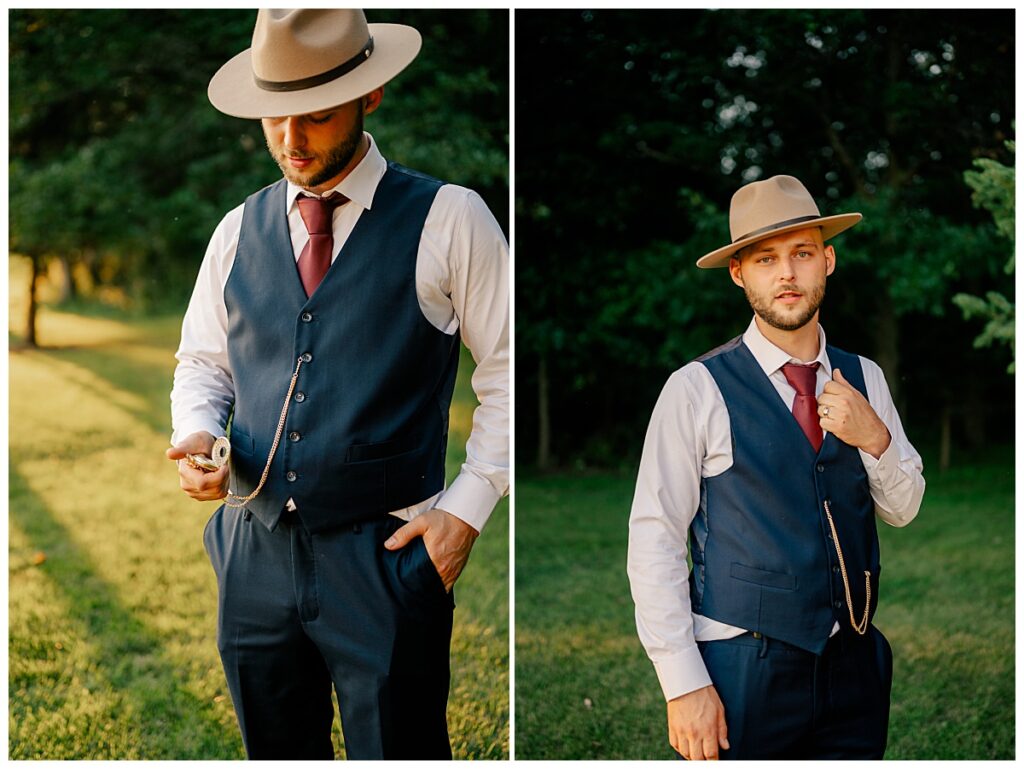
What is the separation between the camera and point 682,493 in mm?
2068

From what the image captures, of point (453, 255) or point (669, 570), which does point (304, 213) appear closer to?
point (453, 255)

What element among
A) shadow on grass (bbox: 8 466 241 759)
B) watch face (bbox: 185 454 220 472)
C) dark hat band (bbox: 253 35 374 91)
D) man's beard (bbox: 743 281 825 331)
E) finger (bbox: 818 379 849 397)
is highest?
dark hat band (bbox: 253 35 374 91)

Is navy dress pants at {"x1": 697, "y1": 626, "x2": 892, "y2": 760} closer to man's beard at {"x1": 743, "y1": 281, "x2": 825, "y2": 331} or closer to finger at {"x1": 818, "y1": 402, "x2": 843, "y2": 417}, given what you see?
finger at {"x1": 818, "y1": 402, "x2": 843, "y2": 417}

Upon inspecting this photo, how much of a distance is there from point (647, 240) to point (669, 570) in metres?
2.16

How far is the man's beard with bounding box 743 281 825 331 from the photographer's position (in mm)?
2123

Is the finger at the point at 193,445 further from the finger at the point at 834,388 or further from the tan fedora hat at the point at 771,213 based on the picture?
the finger at the point at 834,388

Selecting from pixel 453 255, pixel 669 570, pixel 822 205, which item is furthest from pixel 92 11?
pixel 669 570

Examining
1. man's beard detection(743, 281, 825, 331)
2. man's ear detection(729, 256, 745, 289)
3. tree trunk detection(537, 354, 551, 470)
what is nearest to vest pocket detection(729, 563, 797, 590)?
man's beard detection(743, 281, 825, 331)

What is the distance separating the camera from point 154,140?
6117 millimetres

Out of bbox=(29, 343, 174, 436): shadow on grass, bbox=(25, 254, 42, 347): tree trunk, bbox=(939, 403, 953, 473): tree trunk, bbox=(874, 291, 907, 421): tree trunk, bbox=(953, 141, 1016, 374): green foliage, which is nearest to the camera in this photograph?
bbox=(953, 141, 1016, 374): green foliage

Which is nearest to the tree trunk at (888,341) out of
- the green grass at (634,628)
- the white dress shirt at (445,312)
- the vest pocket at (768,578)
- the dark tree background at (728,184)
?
the dark tree background at (728,184)

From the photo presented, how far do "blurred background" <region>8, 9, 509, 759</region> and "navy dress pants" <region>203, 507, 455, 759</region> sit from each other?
2.72 feet

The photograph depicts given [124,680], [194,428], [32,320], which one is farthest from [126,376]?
[194,428]

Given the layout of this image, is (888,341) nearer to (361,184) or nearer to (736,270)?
(736,270)
